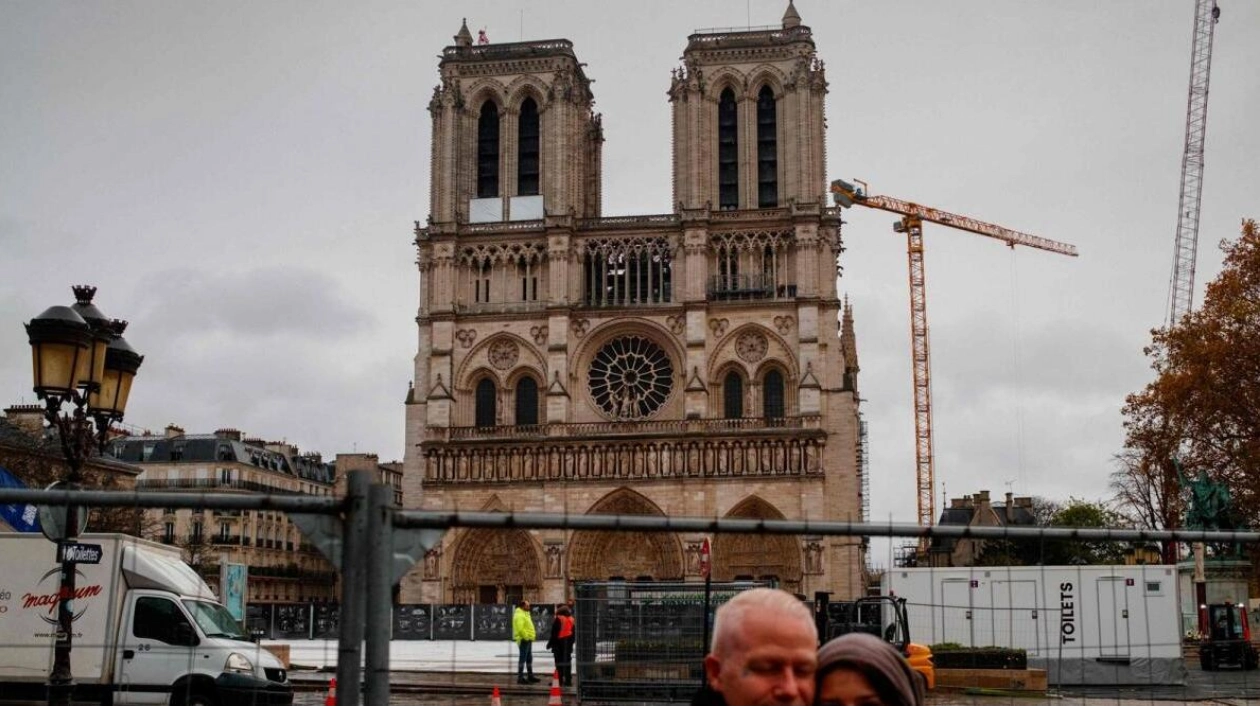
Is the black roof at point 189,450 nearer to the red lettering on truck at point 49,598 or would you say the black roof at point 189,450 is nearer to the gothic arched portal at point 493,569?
the gothic arched portal at point 493,569

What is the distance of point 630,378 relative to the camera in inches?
1998

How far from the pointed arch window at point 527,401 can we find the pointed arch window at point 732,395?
7.01 meters

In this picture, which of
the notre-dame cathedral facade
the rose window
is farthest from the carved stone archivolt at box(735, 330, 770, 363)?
the rose window

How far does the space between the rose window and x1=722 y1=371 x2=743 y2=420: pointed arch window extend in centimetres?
203

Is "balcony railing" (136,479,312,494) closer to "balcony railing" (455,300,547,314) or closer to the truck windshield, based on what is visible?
"balcony railing" (455,300,547,314)

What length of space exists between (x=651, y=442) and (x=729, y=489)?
10.7 feet

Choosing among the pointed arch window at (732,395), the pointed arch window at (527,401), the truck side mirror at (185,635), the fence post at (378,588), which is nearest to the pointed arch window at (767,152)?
the pointed arch window at (732,395)

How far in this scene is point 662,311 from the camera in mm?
50312

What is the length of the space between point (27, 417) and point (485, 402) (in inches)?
695

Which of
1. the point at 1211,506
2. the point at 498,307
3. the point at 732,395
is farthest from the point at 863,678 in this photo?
the point at 498,307

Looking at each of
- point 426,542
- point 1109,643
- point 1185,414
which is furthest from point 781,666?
point 1185,414

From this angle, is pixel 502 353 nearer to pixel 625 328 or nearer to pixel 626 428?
pixel 625 328

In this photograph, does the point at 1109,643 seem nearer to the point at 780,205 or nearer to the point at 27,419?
the point at 780,205

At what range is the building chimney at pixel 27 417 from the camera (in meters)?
50.0
